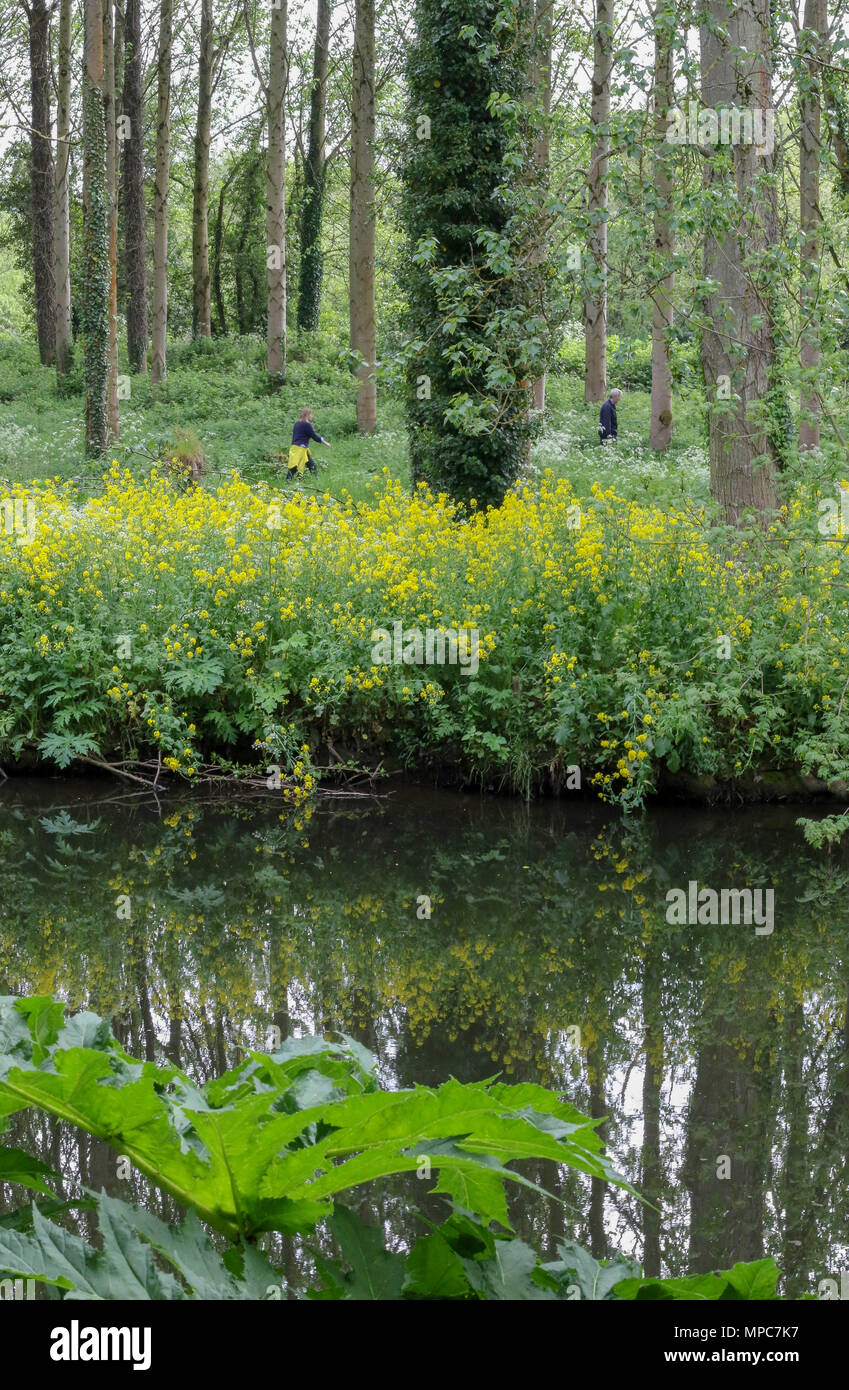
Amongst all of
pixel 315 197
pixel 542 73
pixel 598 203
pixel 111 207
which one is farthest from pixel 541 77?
pixel 598 203

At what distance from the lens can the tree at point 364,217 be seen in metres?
20.7

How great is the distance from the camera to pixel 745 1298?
829mm

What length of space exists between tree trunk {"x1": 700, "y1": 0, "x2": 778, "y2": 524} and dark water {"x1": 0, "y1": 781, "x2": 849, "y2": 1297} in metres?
3.48

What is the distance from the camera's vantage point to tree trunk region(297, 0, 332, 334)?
98.2 feet

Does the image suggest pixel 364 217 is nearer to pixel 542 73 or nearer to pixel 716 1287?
pixel 542 73

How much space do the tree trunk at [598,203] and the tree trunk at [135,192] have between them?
37.9 feet

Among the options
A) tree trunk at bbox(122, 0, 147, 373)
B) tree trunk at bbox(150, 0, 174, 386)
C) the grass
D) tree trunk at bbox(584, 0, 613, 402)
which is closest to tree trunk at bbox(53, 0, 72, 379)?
the grass

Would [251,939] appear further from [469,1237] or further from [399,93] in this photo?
[399,93]

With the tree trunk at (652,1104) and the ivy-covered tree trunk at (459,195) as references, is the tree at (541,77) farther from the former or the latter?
the tree trunk at (652,1104)

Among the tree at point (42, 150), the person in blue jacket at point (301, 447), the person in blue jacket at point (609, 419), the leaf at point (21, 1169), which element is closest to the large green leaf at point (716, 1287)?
the leaf at point (21, 1169)

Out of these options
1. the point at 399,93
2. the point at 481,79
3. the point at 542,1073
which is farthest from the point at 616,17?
the point at 542,1073

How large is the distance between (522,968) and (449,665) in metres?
4.00

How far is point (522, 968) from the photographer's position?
5.68m

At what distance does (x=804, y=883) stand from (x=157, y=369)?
24.3m
